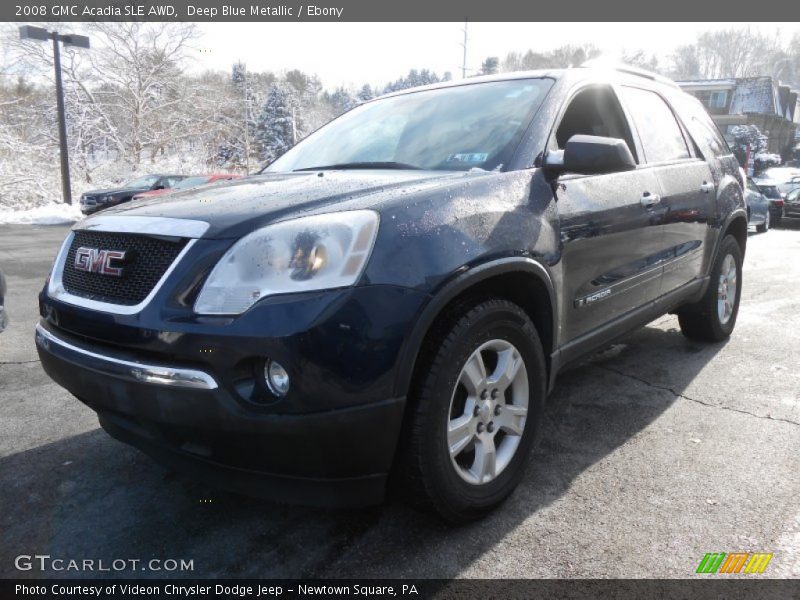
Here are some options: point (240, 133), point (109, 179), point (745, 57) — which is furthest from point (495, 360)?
point (745, 57)

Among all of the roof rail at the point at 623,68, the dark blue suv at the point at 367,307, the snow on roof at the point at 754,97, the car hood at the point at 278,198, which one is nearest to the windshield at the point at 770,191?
the roof rail at the point at 623,68

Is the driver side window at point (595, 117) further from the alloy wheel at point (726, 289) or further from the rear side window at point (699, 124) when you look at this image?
the alloy wheel at point (726, 289)

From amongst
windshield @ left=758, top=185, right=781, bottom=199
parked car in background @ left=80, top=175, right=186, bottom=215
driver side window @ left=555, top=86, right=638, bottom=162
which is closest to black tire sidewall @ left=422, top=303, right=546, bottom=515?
driver side window @ left=555, top=86, right=638, bottom=162

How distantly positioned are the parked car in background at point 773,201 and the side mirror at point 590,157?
14782mm

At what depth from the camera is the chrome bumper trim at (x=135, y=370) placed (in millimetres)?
1759

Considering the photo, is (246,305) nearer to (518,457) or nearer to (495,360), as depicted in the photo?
(495,360)

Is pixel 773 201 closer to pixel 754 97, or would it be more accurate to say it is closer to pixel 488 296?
pixel 488 296

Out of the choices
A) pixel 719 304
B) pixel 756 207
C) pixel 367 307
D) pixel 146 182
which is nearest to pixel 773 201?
pixel 756 207

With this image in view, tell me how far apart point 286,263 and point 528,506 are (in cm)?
143

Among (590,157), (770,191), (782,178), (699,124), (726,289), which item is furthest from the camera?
(782,178)

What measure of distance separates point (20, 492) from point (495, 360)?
209 cm

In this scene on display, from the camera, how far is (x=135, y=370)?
72.6 inches

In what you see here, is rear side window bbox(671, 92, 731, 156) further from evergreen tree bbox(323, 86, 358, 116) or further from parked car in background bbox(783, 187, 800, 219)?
evergreen tree bbox(323, 86, 358, 116)

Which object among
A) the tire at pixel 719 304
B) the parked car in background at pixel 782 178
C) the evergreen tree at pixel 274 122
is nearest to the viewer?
the tire at pixel 719 304
